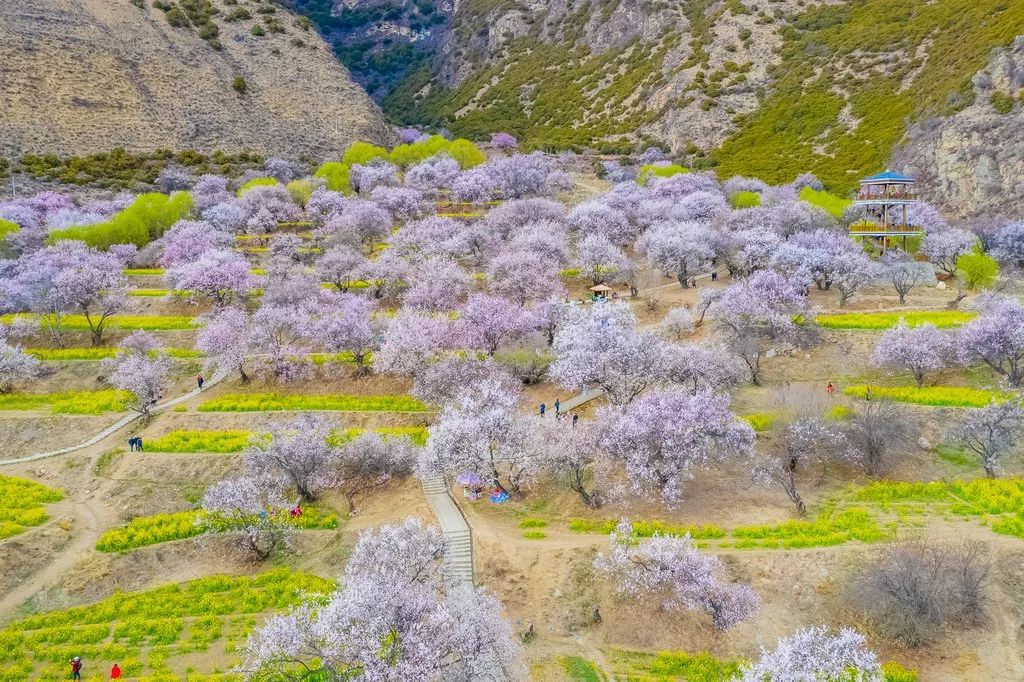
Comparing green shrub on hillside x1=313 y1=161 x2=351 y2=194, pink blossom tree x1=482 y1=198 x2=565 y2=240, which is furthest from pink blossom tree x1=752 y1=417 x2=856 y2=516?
green shrub on hillside x1=313 y1=161 x2=351 y2=194

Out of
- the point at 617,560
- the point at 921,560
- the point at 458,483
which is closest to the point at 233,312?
the point at 458,483

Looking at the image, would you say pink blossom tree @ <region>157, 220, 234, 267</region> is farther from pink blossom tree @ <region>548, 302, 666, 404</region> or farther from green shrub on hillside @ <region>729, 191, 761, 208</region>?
green shrub on hillside @ <region>729, 191, 761, 208</region>

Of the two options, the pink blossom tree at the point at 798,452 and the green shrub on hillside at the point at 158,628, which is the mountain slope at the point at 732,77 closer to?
the pink blossom tree at the point at 798,452

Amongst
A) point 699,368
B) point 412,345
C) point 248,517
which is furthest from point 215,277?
point 699,368

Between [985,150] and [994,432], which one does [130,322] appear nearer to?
[994,432]

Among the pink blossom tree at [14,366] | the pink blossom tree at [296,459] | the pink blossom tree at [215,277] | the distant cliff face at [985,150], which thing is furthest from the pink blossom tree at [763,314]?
the pink blossom tree at [14,366]

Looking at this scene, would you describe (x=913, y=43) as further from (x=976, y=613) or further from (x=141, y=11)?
(x=141, y=11)
